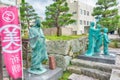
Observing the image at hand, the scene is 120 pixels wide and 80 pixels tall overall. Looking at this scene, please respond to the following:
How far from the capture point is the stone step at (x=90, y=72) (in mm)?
4365

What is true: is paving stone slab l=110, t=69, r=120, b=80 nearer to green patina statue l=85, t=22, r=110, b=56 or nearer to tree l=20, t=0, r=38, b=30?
green patina statue l=85, t=22, r=110, b=56

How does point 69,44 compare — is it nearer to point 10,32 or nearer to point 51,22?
point 10,32

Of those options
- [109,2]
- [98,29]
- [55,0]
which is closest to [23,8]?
[55,0]

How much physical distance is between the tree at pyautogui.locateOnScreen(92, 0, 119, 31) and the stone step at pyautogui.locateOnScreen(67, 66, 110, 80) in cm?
980

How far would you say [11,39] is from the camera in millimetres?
2779

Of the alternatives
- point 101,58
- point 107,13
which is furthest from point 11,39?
point 107,13

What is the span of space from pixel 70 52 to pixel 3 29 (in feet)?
10.6

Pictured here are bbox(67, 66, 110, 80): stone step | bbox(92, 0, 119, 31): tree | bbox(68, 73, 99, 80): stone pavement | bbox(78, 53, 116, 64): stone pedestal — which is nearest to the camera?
bbox(67, 66, 110, 80): stone step

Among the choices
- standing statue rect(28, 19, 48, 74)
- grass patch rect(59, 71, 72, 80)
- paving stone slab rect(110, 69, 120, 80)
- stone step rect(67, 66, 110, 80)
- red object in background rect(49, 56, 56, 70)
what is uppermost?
standing statue rect(28, 19, 48, 74)

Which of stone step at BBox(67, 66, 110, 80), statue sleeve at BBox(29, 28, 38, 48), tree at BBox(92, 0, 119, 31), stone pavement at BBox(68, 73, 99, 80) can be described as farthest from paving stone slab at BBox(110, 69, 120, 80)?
tree at BBox(92, 0, 119, 31)

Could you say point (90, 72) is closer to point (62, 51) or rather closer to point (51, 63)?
point (62, 51)

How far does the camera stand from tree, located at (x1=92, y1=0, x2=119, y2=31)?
13.6 meters

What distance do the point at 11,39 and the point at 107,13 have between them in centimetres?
1320

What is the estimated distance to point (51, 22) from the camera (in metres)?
11.4
